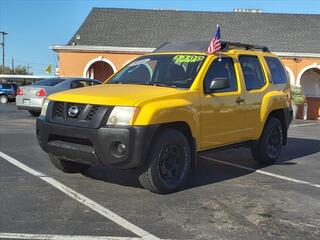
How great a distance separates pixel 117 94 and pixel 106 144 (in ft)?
2.25

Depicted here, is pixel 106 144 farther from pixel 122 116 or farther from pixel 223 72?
pixel 223 72

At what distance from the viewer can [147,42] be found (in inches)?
1206

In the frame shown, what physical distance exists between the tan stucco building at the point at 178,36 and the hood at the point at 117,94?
22.7m

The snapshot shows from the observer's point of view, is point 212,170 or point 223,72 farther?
point 212,170

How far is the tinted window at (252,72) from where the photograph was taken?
839cm

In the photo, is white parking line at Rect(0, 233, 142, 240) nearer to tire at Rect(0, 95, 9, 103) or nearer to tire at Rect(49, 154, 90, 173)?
tire at Rect(49, 154, 90, 173)

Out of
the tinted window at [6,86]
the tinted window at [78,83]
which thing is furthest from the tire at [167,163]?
the tinted window at [6,86]

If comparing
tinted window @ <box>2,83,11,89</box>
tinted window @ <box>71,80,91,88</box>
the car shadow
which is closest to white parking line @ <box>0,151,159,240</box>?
A: the car shadow

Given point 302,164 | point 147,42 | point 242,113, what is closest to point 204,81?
point 242,113

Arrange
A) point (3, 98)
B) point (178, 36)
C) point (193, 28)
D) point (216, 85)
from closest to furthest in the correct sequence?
point (216, 85), point (178, 36), point (193, 28), point (3, 98)

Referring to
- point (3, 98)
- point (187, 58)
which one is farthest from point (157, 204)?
point (3, 98)

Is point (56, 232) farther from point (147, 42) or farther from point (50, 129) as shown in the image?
point (147, 42)

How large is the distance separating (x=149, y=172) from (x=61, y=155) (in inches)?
46.1

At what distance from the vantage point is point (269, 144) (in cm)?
919
